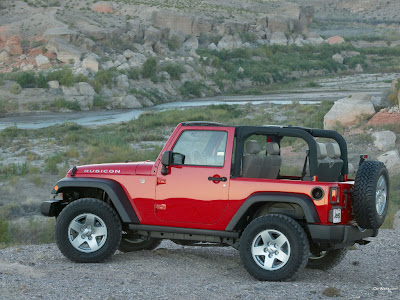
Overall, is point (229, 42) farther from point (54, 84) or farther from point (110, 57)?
point (54, 84)

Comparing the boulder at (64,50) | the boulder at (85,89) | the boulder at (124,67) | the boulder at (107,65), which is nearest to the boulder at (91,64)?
the boulder at (107,65)

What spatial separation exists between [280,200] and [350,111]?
26.6 meters

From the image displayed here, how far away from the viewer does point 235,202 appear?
901 cm

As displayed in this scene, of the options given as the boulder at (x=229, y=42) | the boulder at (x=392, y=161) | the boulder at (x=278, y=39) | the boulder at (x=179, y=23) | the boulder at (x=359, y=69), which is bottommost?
the boulder at (x=392, y=161)

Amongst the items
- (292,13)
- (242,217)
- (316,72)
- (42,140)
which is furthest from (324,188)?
(292,13)

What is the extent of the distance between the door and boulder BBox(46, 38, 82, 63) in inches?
2239

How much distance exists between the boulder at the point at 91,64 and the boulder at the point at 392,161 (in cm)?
3939

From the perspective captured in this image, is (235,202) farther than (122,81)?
No

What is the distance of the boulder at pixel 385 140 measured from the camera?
29547mm

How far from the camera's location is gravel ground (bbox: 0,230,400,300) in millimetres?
8000

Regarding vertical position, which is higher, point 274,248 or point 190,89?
point 190,89

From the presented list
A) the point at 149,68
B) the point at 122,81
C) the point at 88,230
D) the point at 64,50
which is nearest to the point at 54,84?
the point at 122,81

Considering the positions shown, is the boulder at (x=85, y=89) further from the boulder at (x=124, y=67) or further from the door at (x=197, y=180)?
the door at (x=197, y=180)

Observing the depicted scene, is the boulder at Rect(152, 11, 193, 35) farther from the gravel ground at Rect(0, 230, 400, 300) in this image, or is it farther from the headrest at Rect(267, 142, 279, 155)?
the headrest at Rect(267, 142, 279, 155)
